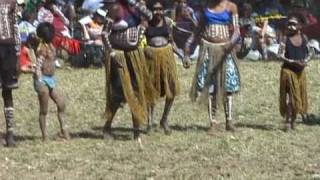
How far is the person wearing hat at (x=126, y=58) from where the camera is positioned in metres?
11.4

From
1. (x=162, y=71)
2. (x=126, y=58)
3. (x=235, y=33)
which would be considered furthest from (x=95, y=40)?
(x=126, y=58)

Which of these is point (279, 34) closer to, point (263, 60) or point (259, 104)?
point (263, 60)

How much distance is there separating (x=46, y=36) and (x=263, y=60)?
1055cm

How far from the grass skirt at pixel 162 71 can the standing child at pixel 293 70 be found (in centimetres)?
137

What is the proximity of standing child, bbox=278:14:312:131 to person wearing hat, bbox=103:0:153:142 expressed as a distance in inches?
75.0

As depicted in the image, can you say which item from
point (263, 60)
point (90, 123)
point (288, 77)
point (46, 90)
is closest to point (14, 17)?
point (46, 90)

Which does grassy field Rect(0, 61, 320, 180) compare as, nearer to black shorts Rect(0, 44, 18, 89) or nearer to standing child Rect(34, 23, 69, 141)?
standing child Rect(34, 23, 69, 141)

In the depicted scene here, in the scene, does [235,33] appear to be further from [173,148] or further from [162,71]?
[173,148]

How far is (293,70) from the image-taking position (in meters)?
12.5

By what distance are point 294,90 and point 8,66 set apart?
363cm

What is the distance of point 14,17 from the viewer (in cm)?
1109

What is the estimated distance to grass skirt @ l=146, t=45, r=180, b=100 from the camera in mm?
12102

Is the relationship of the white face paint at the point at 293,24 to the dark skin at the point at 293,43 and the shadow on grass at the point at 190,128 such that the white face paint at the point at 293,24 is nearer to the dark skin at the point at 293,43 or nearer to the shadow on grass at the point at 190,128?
the dark skin at the point at 293,43

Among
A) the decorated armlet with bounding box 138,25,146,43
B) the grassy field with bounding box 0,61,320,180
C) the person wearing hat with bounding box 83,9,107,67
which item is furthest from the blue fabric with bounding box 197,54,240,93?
the person wearing hat with bounding box 83,9,107,67
